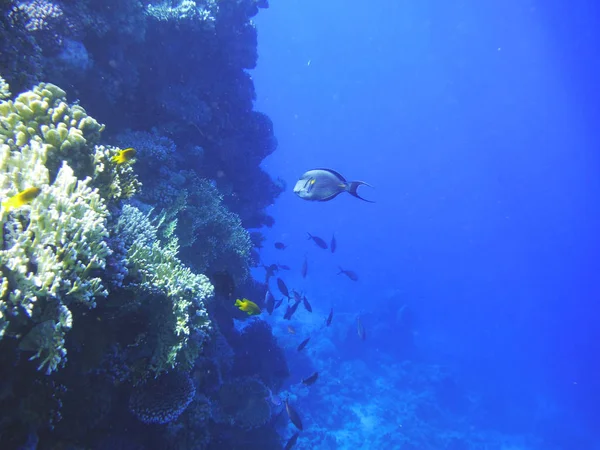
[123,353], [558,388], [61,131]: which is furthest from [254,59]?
[558,388]

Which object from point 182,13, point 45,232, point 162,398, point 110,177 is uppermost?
point 182,13

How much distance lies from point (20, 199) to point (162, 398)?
2.78m

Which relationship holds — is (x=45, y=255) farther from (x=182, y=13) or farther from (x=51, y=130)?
(x=182, y=13)

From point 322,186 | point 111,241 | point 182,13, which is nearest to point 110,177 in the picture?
point 111,241

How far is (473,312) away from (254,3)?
75436mm

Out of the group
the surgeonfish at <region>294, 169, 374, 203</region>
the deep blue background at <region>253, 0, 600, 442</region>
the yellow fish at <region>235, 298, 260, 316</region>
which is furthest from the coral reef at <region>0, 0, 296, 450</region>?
the deep blue background at <region>253, 0, 600, 442</region>

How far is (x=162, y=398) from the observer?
3742mm

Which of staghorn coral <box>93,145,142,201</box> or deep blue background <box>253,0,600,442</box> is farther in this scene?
deep blue background <box>253,0,600,442</box>

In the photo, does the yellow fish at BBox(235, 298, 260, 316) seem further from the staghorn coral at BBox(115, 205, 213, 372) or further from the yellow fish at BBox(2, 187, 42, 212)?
the yellow fish at BBox(2, 187, 42, 212)

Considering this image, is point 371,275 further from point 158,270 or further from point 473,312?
point 158,270

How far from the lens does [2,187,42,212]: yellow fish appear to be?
2.22m

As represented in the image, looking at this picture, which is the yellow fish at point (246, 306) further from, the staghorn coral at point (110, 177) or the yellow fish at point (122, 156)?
the yellow fish at point (122, 156)

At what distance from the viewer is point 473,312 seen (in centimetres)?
6819

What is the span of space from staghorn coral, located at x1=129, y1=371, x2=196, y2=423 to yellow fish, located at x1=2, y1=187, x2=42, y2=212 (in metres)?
2.52
